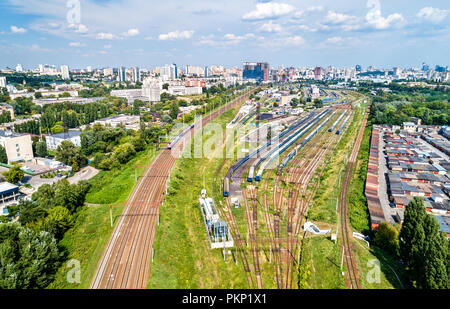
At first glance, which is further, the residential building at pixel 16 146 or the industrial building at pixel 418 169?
the residential building at pixel 16 146

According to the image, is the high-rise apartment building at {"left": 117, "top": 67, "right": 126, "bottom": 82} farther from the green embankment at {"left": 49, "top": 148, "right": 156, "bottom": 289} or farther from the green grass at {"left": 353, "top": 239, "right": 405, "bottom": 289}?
the green grass at {"left": 353, "top": 239, "right": 405, "bottom": 289}

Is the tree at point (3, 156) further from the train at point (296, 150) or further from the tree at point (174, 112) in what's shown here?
the train at point (296, 150)

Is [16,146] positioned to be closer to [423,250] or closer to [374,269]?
[374,269]

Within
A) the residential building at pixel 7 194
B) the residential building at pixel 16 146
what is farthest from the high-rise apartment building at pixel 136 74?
the residential building at pixel 7 194
